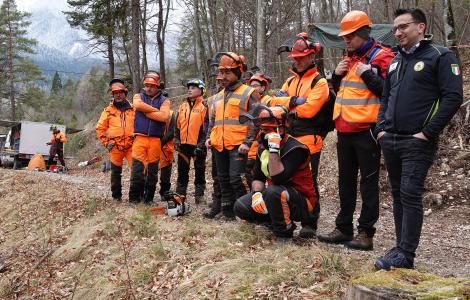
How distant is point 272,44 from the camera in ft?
108

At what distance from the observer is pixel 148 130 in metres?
7.95

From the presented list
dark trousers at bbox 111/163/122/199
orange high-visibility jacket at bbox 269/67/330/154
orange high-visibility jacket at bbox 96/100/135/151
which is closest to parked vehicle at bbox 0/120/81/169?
dark trousers at bbox 111/163/122/199

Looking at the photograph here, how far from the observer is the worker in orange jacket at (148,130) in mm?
7945

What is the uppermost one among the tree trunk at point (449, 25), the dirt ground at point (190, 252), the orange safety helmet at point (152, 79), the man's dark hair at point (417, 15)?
the tree trunk at point (449, 25)

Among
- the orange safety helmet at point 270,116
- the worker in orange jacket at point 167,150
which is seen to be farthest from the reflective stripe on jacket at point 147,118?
the orange safety helmet at point 270,116

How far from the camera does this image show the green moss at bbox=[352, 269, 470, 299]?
263 centimetres

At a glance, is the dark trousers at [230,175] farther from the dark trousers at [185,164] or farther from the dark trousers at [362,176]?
the dark trousers at [185,164]

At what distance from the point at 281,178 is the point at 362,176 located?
34.4 inches

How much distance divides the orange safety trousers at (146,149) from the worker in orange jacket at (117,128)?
19.4 inches

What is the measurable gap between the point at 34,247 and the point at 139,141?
7.83ft

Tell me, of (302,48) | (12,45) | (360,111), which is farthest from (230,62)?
(12,45)

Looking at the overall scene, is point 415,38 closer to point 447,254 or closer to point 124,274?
point 447,254

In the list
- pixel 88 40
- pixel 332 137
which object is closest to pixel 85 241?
pixel 332 137

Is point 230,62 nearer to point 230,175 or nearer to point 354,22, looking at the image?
point 230,175
